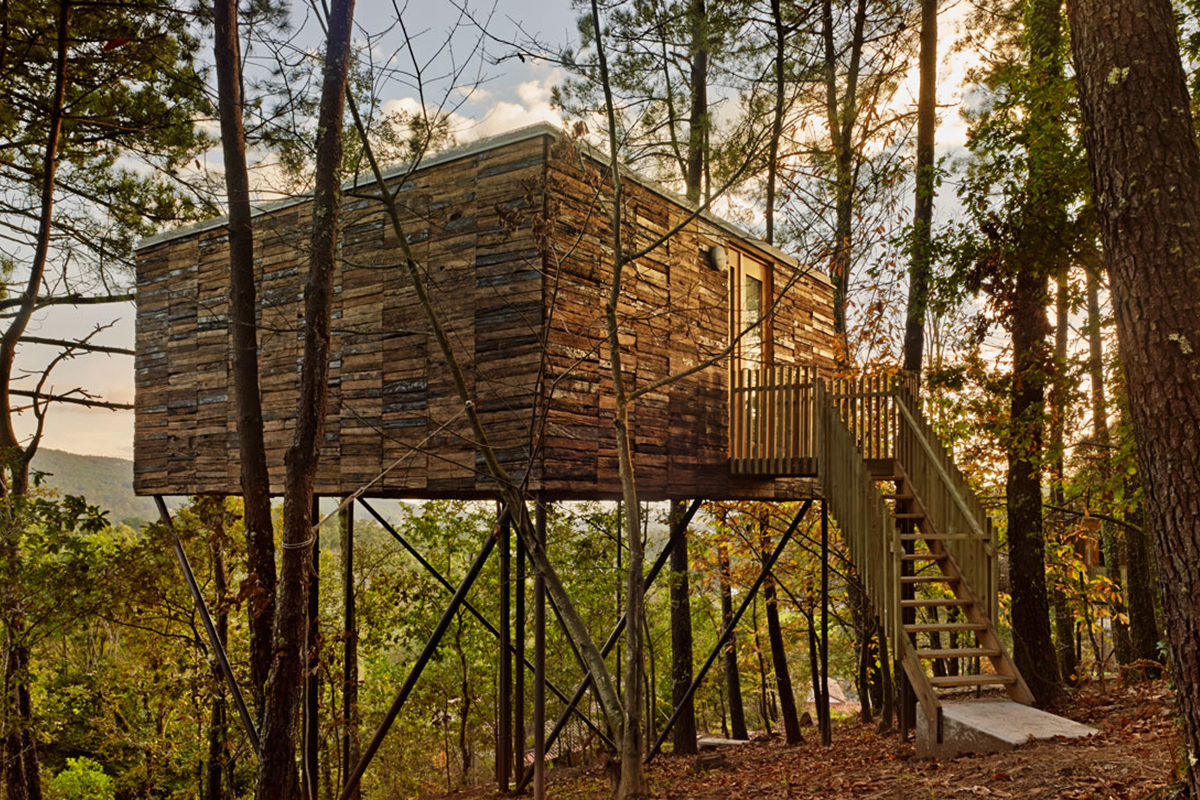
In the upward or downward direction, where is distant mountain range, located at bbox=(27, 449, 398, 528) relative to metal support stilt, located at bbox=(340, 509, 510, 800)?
upward

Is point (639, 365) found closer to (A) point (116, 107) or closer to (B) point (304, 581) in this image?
(B) point (304, 581)

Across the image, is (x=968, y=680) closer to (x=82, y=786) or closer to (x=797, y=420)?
(x=797, y=420)

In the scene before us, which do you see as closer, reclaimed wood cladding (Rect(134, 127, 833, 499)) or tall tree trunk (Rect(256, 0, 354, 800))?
tall tree trunk (Rect(256, 0, 354, 800))

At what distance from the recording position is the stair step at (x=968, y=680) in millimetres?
6645

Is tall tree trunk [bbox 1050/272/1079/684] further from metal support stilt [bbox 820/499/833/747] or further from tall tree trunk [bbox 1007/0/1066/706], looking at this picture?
metal support stilt [bbox 820/499/833/747]

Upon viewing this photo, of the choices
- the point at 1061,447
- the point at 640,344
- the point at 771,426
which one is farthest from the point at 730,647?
the point at 640,344

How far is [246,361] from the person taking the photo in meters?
7.71

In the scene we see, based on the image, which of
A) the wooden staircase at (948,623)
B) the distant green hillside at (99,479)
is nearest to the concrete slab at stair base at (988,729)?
the wooden staircase at (948,623)

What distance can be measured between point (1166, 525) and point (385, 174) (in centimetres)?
725

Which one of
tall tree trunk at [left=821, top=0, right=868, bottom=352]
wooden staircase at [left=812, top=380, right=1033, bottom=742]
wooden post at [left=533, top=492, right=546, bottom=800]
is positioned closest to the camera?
wooden staircase at [left=812, top=380, right=1033, bottom=742]

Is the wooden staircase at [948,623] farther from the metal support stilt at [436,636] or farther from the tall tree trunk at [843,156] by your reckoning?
the tall tree trunk at [843,156]

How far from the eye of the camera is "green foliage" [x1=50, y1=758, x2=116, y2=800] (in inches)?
689

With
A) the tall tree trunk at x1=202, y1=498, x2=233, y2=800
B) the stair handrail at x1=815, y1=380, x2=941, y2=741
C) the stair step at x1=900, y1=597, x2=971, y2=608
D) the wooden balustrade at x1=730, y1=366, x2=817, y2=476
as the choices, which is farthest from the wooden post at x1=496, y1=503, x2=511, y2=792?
the stair step at x1=900, y1=597, x2=971, y2=608

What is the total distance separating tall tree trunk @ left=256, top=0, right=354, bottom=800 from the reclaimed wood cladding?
592 mm
